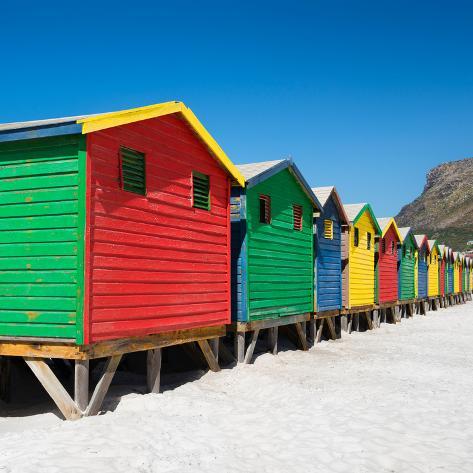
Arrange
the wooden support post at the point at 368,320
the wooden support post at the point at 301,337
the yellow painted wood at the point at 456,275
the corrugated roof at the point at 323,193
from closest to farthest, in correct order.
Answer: the wooden support post at the point at 301,337
the corrugated roof at the point at 323,193
the wooden support post at the point at 368,320
the yellow painted wood at the point at 456,275

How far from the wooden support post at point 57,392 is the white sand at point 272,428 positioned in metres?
0.19

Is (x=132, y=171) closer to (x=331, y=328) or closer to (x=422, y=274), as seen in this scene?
(x=331, y=328)

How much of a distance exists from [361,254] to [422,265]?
1585 centimetres

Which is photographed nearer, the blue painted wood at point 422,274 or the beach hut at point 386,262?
the beach hut at point 386,262

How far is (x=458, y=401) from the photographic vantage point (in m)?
10.3

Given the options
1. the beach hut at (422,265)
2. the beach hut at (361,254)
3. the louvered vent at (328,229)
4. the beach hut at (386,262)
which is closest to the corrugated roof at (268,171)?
the louvered vent at (328,229)

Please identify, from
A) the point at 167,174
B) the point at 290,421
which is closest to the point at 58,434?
the point at 290,421

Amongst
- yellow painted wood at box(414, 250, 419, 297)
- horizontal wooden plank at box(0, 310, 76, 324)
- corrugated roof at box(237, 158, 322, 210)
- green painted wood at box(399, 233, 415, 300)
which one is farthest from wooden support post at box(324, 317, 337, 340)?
yellow painted wood at box(414, 250, 419, 297)

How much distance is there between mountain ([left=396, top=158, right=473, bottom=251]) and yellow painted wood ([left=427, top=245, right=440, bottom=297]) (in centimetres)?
7715

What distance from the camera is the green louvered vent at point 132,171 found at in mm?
9281

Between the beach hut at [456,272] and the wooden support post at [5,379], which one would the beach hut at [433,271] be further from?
the wooden support post at [5,379]

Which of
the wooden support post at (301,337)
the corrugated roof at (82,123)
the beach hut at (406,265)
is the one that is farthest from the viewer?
the beach hut at (406,265)

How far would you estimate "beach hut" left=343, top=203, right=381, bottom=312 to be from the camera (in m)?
22.2

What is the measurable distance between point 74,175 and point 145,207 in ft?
5.43
